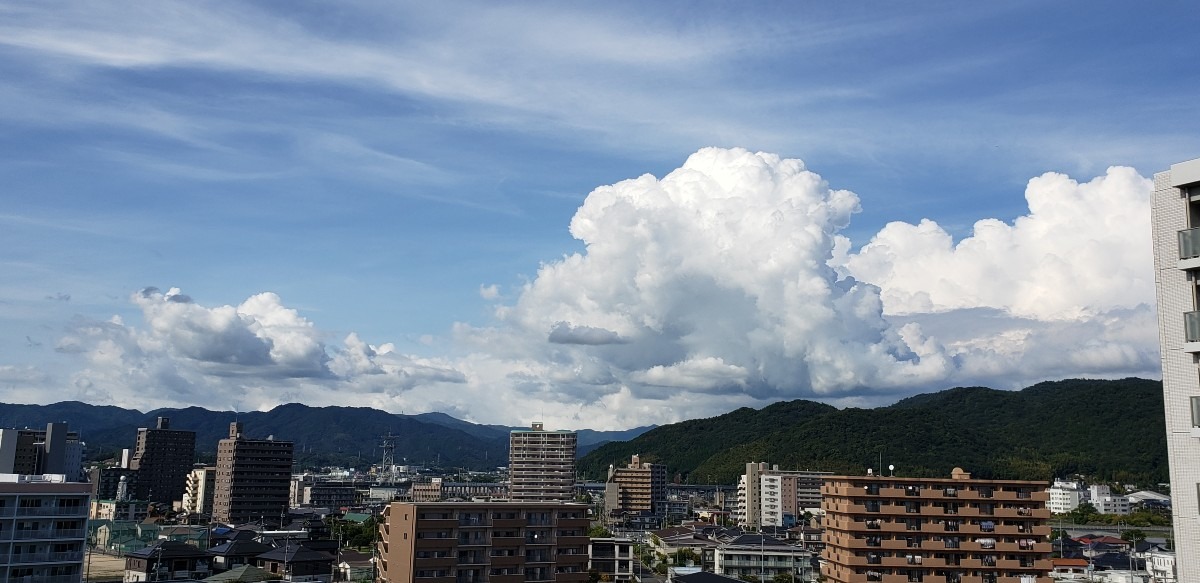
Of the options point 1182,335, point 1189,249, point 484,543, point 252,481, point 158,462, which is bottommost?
point 252,481

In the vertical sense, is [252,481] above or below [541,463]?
below

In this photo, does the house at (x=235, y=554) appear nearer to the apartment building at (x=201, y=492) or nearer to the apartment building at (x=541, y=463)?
the apartment building at (x=201, y=492)

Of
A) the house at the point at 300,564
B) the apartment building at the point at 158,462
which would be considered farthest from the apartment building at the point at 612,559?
the apartment building at the point at 158,462

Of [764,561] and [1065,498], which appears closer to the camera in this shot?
[764,561]

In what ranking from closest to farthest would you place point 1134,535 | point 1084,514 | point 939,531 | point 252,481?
point 939,531 → point 1134,535 → point 252,481 → point 1084,514

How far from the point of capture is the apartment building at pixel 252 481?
14662 centimetres

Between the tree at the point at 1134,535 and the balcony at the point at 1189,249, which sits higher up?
the balcony at the point at 1189,249

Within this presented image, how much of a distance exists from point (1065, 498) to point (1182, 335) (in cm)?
18055

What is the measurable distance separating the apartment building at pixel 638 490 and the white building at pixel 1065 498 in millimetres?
77076

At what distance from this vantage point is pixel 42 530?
50844 mm

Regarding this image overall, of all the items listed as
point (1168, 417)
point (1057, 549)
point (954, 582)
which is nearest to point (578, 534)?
point (954, 582)

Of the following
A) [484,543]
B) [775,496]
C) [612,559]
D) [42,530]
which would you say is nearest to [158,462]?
[775,496]

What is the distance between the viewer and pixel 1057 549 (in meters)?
108

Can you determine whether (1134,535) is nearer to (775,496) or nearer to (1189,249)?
(775,496)
